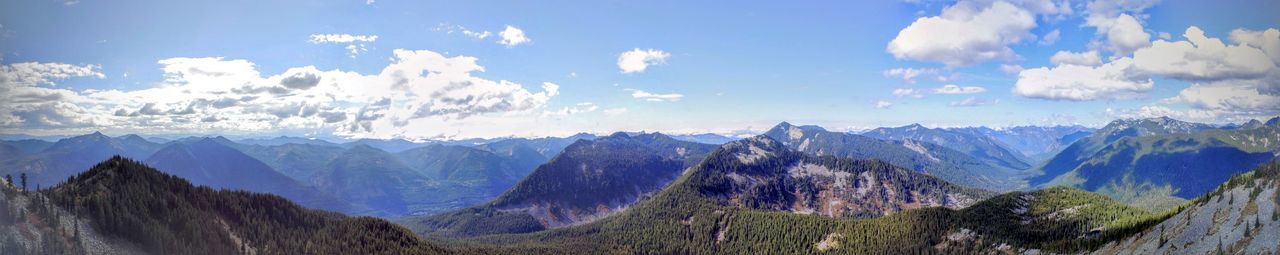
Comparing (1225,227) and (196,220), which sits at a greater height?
(1225,227)

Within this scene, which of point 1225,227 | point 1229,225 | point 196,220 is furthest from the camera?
point 196,220

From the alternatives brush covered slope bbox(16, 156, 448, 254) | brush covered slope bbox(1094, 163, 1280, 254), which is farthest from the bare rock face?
brush covered slope bbox(16, 156, 448, 254)

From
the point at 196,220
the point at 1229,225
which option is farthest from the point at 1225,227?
the point at 196,220

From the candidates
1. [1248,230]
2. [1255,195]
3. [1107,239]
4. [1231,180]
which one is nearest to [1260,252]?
[1248,230]

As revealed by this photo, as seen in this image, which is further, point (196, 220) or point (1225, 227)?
point (196, 220)

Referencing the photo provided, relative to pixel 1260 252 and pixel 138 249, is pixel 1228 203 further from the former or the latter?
pixel 138 249

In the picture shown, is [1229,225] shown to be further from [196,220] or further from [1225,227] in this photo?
[196,220]

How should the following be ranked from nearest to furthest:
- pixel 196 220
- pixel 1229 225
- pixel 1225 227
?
pixel 1229 225
pixel 1225 227
pixel 196 220
